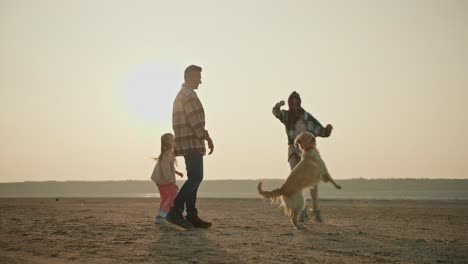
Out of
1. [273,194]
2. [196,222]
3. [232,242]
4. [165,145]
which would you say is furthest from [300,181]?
[165,145]

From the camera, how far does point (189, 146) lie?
897 cm

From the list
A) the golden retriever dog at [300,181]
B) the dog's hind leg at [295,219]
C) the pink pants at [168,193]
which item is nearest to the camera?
the dog's hind leg at [295,219]

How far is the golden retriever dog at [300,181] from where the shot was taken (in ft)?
29.6

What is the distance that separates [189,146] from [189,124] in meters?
0.36

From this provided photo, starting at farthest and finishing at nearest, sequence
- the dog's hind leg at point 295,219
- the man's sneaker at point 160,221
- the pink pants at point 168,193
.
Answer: the pink pants at point 168,193
the man's sneaker at point 160,221
the dog's hind leg at point 295,219

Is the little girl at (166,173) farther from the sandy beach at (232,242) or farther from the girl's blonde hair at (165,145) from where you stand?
the sandy beach at (232,242)

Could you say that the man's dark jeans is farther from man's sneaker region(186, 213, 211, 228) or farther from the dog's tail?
the dog's tail

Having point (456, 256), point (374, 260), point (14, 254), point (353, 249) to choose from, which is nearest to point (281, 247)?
point (353, 249)

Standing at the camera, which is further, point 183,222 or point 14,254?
point 183,222

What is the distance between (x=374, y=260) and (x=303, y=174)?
3348 mm

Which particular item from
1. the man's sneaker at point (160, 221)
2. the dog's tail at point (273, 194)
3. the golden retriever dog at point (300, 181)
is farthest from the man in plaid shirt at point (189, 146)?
the golden retriever dog at point (300, 181)

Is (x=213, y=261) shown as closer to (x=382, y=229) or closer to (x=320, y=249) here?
(x=320, y=249)

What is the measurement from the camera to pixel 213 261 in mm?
5609

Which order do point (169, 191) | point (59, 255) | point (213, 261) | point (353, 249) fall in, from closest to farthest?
point (213, 261) < point (59, 255) < point (353, 249) < point (169, 191)
